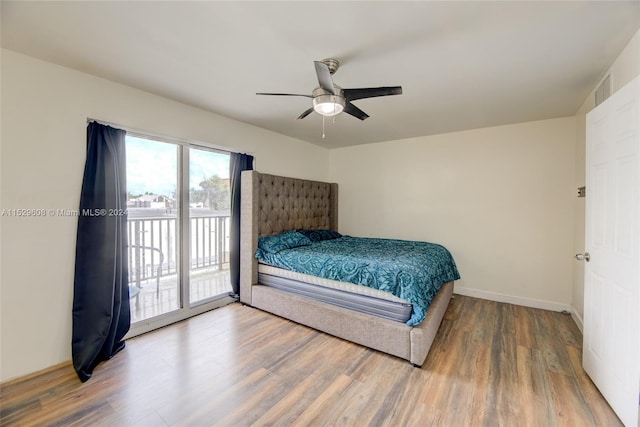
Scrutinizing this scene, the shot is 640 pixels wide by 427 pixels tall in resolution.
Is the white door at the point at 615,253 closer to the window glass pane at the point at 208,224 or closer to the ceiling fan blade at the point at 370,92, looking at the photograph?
the ceiling fan blade at the point at 370,92

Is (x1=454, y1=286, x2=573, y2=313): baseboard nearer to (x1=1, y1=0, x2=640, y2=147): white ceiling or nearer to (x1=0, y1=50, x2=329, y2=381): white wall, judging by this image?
(x1=1, y1=0, x2=640, y2=147): white ceiling

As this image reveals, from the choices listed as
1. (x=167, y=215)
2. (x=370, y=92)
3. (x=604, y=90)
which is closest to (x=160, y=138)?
(x=167, y=215)

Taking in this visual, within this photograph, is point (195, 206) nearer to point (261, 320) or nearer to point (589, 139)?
point (261, 320)

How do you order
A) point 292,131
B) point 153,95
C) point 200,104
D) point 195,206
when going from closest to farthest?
point 153,95, point 200,104, point 195,206, point 292,131

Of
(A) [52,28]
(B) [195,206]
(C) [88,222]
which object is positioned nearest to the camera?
(A) [52,28]

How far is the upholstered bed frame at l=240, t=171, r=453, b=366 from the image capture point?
2.28 m

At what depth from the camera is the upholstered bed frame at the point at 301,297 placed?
89.7 inches

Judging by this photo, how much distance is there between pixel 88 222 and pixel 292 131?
9.12 feet

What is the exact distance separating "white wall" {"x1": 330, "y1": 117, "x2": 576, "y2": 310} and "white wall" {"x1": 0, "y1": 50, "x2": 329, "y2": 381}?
3.90 meters

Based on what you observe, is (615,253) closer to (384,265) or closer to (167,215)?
(384,265)

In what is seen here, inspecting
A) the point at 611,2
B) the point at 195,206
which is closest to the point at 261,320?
the point at 195,206

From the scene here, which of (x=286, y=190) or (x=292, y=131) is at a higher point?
(x=292, y=131)

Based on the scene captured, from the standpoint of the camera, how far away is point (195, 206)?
10.6 feet

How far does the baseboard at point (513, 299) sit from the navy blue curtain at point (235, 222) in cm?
335
